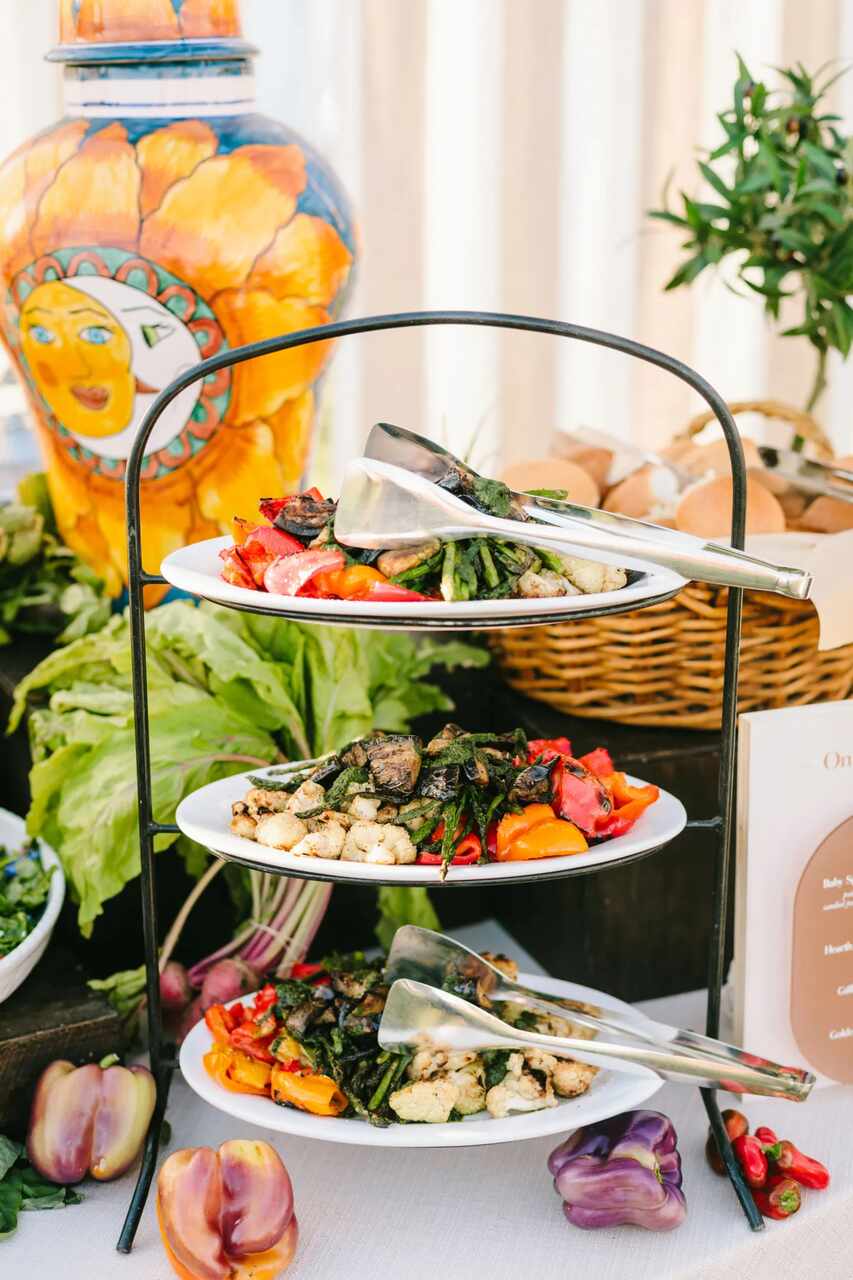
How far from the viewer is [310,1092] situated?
862 millimetres

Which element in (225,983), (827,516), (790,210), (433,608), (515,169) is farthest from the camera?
(515,169)

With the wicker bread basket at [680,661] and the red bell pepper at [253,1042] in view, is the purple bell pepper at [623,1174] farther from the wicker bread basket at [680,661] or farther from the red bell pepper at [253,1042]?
the wicker bread basket at [680,661]

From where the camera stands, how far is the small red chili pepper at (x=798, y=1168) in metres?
0.93

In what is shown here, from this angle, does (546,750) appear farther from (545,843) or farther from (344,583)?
(344,583)

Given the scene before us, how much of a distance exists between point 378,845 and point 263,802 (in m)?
0.09

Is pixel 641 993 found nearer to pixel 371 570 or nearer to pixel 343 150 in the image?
pixel 371 570

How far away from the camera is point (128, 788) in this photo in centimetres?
102

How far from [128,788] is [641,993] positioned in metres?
0.46

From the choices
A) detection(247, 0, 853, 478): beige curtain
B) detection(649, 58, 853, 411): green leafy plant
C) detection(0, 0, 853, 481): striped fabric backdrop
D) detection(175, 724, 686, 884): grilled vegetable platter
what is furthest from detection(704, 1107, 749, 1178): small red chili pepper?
detection(247, 0, 853, 478): beige curtain

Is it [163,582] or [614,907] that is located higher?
[163,582]

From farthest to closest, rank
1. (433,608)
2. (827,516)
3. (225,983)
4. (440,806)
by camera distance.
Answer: (827,516) < (225,983) < (440,806) < (433,608)

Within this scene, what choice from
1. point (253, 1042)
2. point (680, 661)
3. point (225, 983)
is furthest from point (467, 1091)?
point (680, 661)

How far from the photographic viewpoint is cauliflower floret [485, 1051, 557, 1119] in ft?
2.82

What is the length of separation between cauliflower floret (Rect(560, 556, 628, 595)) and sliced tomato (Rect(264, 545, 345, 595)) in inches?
5.0
